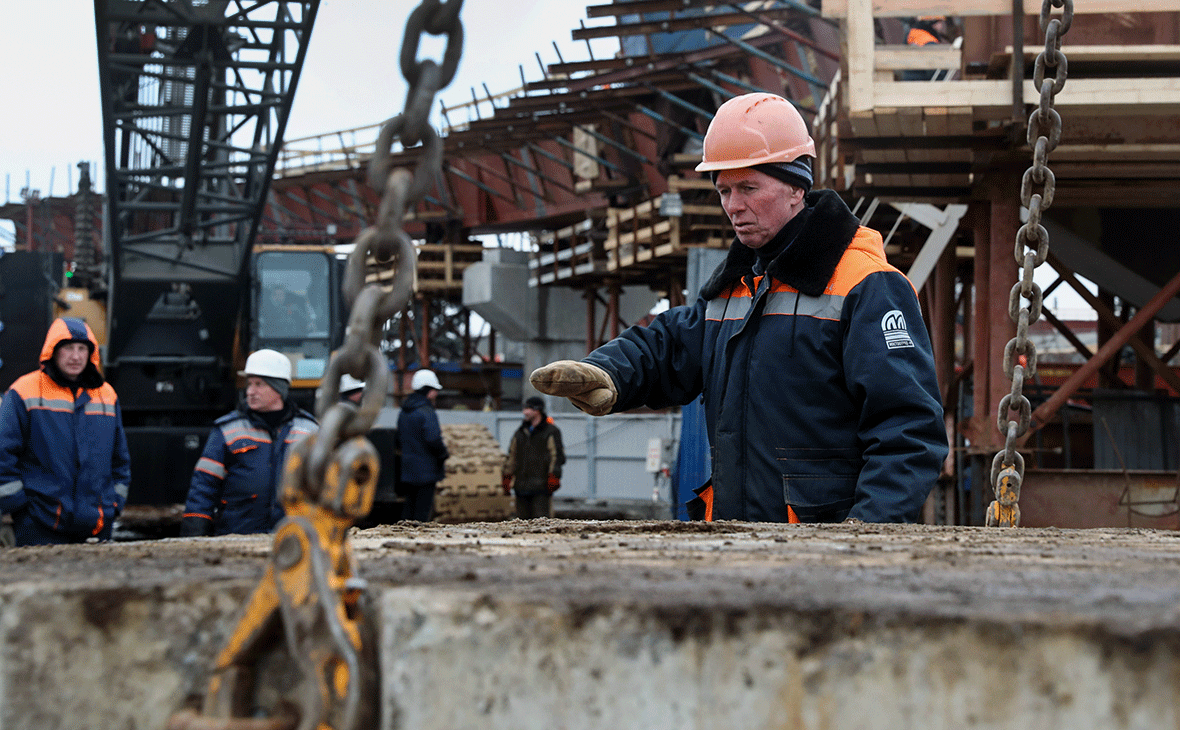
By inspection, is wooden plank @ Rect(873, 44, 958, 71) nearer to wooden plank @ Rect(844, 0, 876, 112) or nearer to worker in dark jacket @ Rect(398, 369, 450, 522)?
wooden plank @ Rect(844, 0, 876, 112)

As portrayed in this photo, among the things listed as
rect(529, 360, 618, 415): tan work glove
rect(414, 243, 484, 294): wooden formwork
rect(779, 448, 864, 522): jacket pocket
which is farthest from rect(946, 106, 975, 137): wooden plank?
rect(414, 243, 484, 294): wooden formwork

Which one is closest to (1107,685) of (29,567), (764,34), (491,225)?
(29,567)

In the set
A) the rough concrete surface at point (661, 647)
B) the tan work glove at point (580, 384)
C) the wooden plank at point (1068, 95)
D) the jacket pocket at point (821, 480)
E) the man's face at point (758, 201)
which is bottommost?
the rough concrete surface at point (661, 647)

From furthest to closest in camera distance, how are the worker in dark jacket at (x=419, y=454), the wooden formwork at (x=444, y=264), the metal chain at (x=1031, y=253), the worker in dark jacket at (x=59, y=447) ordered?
the wooden formwork at (x=444, y=264) → the worker in dark jacket at (x=419, y=454) → the worker in dark jacket at (x=59, y=447) → the metal chain at (x=1031, y=253)

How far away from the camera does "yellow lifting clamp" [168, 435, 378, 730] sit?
1.64 m

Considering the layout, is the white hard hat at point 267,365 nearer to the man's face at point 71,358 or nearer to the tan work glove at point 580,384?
the man's face at point 71,358

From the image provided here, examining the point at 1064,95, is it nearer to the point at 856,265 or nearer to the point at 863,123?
the point at 863,123

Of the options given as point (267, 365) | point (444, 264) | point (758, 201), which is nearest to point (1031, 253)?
point (758, 201)

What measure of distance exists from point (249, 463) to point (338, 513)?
524 centimetres

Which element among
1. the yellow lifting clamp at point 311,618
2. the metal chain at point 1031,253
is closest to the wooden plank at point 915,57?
the metal chain at point 1031,253

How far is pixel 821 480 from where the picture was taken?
3682 mm

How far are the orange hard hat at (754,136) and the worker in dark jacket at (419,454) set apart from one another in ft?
27.1

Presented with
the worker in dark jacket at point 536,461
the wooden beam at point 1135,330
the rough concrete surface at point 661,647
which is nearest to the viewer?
the rough concrete surface at point 661,647

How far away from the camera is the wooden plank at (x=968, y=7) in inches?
273
